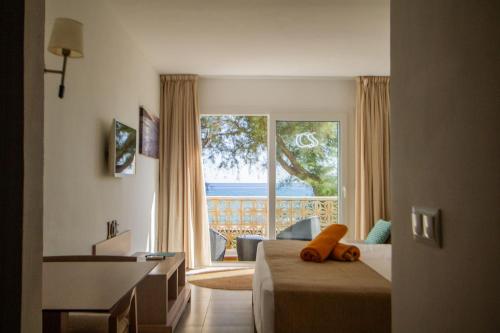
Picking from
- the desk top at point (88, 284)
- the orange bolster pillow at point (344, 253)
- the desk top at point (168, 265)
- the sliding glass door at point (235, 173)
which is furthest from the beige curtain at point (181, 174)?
the desk top at point (88, 284)

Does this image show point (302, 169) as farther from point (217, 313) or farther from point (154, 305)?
point (154, 305)

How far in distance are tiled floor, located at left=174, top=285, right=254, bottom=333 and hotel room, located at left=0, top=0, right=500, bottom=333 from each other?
0.10 ft

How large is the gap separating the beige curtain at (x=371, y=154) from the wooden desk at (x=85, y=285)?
416cm

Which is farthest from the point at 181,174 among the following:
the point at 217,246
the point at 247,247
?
Answer: the point at 247,247

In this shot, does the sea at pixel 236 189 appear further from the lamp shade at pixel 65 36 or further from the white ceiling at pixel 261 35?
the lamp shade at pixel 65 36

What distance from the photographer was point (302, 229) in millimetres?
5801

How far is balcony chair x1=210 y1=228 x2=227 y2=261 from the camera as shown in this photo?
622 centimetres

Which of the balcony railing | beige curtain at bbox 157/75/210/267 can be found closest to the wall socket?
beige curtain at bbox 157/75/210/267

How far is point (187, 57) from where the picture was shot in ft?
15.9

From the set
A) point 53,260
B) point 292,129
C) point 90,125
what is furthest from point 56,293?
point 292,129

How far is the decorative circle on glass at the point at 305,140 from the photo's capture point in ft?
19.0

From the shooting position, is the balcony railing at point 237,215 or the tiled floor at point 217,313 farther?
the balcony railing at point 237,215

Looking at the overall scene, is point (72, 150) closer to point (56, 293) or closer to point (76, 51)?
point (76, 51)

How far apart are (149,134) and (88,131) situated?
1.89 m
